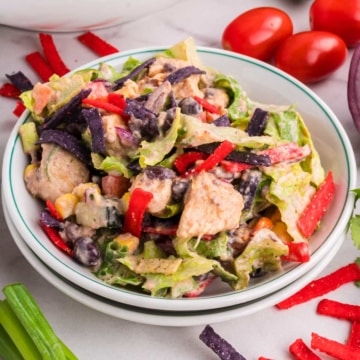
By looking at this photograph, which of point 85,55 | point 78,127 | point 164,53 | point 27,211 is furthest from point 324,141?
point 85,55

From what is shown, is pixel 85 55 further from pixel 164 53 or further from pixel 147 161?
pixel 147 161

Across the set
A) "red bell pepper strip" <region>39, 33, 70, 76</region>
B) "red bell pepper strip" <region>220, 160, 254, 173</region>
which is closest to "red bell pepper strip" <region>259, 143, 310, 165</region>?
"red bell pepper strip" <region>220, 160, 254, 173</region>

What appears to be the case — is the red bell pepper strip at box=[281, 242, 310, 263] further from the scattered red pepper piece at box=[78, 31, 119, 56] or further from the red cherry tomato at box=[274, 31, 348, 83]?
the scattered red pepper piece at box=[78, 31, 119, 56]

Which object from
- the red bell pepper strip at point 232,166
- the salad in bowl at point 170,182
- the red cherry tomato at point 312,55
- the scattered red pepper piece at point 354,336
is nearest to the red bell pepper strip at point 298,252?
the salad in bowl at point 170,182

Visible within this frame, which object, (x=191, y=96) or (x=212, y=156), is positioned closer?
(x=212, y=156)

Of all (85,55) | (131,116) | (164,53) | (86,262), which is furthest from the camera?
(85,55)

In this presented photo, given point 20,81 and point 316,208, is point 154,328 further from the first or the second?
point 20,81
